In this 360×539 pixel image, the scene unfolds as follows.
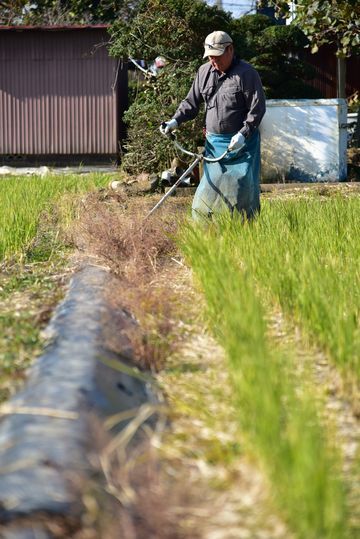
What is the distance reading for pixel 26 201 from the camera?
792 cm

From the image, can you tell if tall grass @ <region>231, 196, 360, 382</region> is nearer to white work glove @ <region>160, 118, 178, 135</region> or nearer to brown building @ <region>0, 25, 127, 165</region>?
white work glove @ <region>160, 118, 178, 135</region>

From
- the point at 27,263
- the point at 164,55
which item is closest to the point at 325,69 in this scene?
the point at 164,55

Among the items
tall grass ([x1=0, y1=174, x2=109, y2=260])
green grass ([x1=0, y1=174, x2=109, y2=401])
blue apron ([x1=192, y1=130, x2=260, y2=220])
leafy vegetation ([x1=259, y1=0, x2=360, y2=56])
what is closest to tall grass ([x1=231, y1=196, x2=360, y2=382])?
blue apron ([x1=192, y1=130, x2=260, y2=220])

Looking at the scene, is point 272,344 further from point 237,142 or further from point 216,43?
point 216,43

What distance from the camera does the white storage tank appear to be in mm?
12453

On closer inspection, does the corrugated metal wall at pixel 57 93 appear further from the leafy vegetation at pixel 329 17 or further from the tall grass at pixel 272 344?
the tall grass at pixel 272 344

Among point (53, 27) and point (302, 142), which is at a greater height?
point (53, 27)

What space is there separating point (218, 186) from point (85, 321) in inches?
124

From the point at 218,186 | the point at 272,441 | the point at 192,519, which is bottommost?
the point at 218,186

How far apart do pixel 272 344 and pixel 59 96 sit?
13.0 m

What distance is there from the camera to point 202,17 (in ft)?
41.0

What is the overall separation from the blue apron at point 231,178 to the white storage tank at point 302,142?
18.1 ft

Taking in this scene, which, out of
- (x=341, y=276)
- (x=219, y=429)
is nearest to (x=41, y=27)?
(x=341, y=276)

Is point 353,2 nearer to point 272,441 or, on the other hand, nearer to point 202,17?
point 202,17
